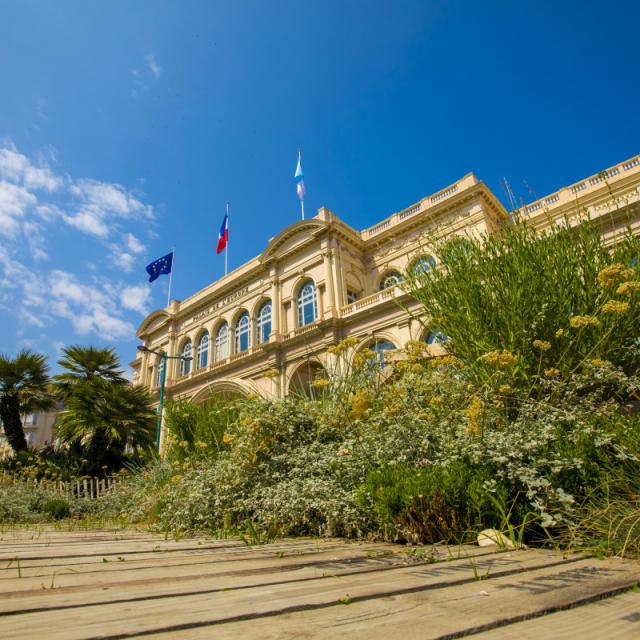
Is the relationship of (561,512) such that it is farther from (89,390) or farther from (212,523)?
(89,390)

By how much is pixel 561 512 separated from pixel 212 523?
3541mm

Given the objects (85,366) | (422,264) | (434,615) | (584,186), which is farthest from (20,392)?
(584,186)

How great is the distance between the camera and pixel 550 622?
1.21 m

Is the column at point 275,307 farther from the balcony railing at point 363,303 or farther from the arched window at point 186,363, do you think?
the arched window at point 186,363

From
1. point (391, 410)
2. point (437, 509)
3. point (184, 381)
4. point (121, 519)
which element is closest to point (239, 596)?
point (437, 509)

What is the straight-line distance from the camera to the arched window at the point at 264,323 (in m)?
22.4

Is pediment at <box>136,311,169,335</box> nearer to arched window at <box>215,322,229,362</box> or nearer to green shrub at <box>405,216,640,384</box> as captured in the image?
arched window at <box>215,322,229,362</box>

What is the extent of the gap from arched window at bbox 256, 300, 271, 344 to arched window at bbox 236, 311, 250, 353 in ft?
3.05

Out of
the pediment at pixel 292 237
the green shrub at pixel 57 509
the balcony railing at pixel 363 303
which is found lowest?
the green shrub at pixel 57 509

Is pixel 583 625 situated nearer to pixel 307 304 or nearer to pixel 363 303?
pixel 363 303

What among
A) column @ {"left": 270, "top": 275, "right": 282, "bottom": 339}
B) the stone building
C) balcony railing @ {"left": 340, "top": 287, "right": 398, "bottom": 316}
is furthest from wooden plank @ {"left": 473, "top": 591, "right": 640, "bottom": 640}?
column @ {"left": 270, "top": 275, "right": 282, "bottom": 339}

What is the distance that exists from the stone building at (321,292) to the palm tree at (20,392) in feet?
20.8

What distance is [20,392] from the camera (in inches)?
747

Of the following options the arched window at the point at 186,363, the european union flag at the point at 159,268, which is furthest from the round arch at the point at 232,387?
the european union flag at the point at 159,268
